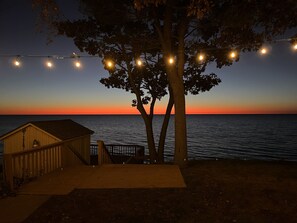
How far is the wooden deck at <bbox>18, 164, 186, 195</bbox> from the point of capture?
685 cm

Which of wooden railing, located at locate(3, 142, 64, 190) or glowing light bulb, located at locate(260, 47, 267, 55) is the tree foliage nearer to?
glowing light bulb, located at locate(260, 47, 267, 55)

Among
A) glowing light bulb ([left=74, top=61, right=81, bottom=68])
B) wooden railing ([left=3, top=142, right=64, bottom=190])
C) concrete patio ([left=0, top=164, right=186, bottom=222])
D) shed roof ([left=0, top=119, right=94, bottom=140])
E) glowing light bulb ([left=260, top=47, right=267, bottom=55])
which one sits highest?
glowing light bulb ([left=260, top=47, right=267, bottom=55])

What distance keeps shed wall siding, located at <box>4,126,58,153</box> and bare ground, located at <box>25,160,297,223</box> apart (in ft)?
→ 27.1

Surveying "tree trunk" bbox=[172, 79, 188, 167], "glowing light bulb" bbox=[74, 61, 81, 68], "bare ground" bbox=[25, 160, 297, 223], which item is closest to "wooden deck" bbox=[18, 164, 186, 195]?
"bare ground" bbox=[25, 160, 297, 223]

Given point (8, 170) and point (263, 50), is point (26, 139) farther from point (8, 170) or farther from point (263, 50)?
point (263, 50)

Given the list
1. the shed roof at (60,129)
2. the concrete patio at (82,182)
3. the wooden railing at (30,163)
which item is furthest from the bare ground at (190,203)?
the shed roof at (60,129)

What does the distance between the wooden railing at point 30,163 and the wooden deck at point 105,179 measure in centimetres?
26

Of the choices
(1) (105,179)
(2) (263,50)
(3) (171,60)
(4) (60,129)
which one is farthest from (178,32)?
(4) (60,129)

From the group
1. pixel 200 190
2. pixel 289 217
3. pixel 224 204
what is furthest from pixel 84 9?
pixel 289 217

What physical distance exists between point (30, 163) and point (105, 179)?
265 centimetres

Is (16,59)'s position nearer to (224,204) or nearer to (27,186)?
(27,186)

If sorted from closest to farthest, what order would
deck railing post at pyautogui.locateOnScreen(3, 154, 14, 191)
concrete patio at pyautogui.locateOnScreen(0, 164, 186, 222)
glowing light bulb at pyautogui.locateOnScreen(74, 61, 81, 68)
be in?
1. concrete patio at pyautogui.locateOnScreen(0, 164, 186, 222)
2. deck railing post at pyautogui.locateOnScreen(3, 154, 14, 191)
3. glowing light bulb at pyautogui.locateOnScreen(74, 61, 81, 68)

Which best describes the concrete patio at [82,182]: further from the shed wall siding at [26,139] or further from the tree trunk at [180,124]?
the shed wall siding at [26,139]

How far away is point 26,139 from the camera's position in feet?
47.2
